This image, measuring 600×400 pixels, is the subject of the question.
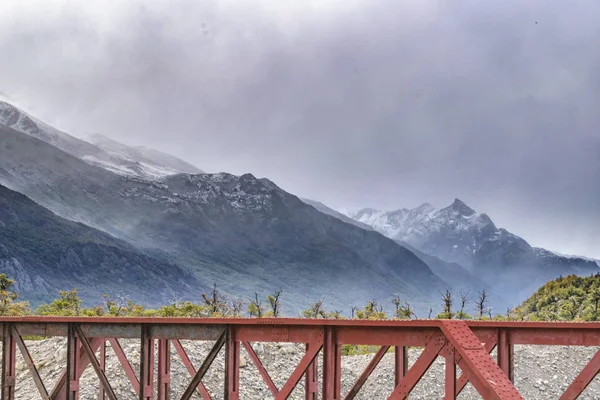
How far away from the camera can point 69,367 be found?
16.3m

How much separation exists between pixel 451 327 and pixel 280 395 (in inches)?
149

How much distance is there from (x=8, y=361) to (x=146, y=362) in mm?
4744

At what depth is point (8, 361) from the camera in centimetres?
1819

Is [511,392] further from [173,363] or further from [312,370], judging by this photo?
[173,363]

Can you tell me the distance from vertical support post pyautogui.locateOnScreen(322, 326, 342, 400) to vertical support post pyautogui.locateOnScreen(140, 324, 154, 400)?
4268 millimetres

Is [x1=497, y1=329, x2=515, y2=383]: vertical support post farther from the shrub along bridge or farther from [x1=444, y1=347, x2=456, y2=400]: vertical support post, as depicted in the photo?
[x1=444, y1=347, x2=456, y2=400]: vertical support post

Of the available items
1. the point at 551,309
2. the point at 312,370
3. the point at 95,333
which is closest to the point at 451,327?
the point at 312,370

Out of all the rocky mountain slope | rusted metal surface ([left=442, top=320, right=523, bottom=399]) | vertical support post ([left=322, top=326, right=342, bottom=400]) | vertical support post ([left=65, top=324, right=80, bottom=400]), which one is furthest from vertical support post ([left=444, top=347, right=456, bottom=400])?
the rocky mountain slope

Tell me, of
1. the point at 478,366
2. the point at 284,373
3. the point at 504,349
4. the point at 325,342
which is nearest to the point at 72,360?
the point at 325,342

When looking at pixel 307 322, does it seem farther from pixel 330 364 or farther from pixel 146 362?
pixel 146 362

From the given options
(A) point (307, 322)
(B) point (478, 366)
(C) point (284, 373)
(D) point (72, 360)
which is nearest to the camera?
(B) point (478, 366)

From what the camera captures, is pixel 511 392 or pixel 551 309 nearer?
pixel 511 392

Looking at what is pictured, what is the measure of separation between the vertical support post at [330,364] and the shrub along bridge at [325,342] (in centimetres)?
2

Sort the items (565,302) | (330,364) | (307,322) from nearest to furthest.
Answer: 1. (330,364)
2. (307,322)
3. (565,302)
